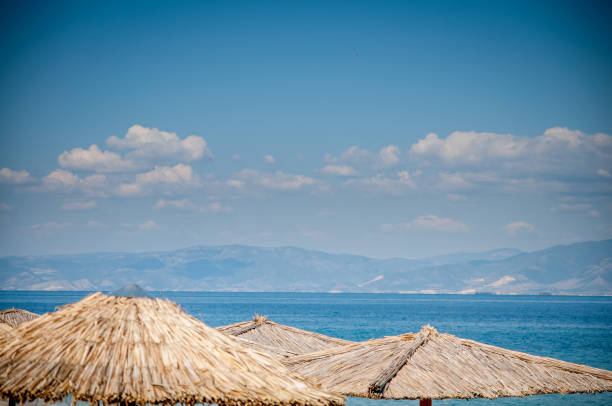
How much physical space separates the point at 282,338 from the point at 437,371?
6.02 meters

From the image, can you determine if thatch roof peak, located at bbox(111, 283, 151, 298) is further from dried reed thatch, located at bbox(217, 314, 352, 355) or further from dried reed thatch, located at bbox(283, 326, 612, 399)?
dried reed thatch, located at bbox(217, 314, 352, 355)

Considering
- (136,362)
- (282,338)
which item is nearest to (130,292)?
(136,362)

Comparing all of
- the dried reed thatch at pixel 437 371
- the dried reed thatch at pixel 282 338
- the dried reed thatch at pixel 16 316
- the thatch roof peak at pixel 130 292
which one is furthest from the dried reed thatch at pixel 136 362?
the dried reed thatch at pixel 16 316

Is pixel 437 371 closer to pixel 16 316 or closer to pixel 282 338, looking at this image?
pixel 282 338

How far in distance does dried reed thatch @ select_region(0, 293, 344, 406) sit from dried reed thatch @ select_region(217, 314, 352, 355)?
7.98m

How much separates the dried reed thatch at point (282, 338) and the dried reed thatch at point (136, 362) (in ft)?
26.2

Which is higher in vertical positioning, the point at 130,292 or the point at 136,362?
the point at 130,292

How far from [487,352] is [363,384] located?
2020mm

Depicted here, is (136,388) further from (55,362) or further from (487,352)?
(487,352)

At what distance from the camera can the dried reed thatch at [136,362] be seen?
19.9ft

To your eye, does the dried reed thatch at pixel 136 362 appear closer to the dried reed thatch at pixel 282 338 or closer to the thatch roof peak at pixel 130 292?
the thatch roof peak at pixel 130 292

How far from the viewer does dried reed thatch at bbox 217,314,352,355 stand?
583 inches

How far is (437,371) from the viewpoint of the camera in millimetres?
9516

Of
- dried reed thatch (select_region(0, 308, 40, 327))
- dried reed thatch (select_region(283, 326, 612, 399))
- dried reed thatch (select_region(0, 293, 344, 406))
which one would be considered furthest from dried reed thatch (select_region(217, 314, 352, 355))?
dried reed thatch (select_region(0, 293, 344, 406))
